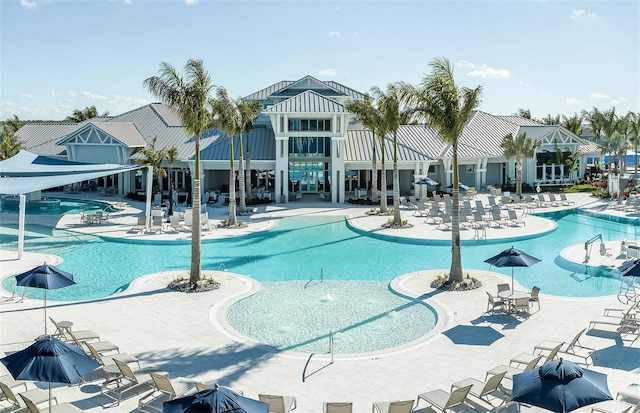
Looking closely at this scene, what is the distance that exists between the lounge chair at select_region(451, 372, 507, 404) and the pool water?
2946mm

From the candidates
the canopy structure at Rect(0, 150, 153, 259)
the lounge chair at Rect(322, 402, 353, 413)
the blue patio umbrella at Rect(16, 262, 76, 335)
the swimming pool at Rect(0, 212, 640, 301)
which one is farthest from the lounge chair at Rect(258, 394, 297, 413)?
the canopy structure at Rect(0, 150, 153, 259)

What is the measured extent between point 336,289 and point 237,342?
555 cm

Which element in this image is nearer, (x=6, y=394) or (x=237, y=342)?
(x=6, y=394)

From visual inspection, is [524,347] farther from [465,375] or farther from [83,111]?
[83,111]

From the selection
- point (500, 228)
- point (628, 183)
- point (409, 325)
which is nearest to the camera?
point (409, 325)

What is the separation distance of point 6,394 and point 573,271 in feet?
57.2

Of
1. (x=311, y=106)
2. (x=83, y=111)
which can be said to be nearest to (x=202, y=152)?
(x=311, y=106)

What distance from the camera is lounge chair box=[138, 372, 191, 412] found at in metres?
9.09

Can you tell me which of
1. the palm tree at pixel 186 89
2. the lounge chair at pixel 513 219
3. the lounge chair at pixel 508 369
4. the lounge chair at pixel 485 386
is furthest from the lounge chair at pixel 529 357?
the lounge chair at pixel 513 219

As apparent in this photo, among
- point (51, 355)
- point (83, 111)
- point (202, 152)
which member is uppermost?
point (83, 111)

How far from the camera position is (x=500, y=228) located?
27.7 metres

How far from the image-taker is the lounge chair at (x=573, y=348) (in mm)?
11084

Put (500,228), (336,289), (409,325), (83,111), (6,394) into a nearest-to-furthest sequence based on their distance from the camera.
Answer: (6,394)
(409,325)
(336,289)
(500,228)
(83,111)

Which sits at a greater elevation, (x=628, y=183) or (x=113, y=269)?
(x=628, y=183)
